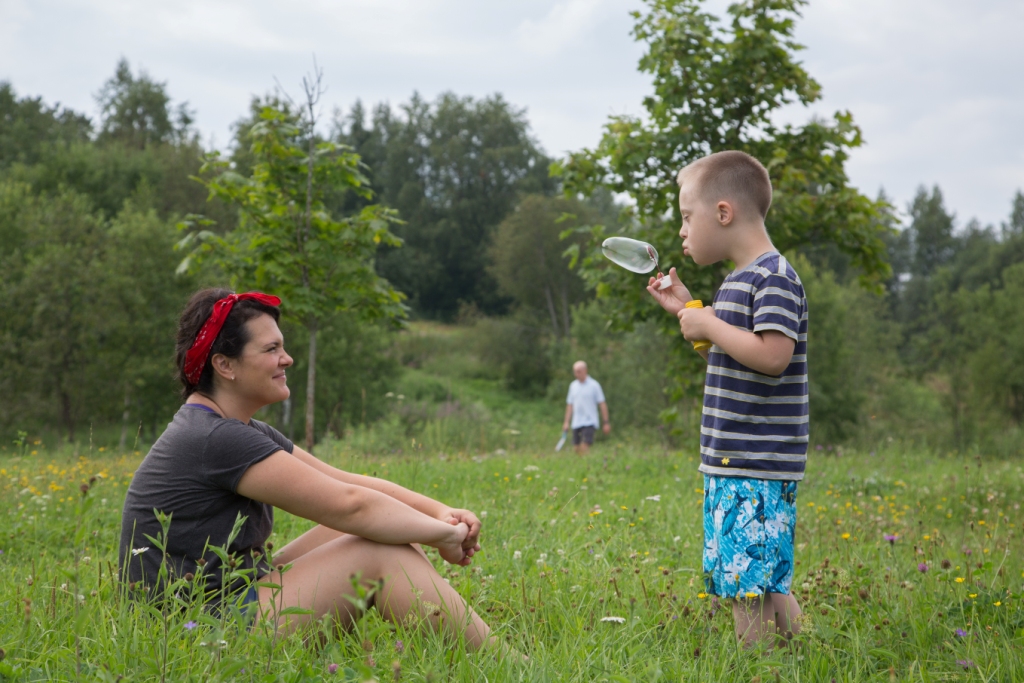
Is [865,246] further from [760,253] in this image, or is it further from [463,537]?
[463,537]

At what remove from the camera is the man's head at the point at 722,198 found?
2.61m

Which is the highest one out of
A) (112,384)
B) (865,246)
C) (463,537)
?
(865,246)

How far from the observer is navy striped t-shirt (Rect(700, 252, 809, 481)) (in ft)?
7.95

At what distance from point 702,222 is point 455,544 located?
1.38 m

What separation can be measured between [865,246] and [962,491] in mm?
3568

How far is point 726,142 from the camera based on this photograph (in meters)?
9.24

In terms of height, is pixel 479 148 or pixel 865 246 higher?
pixel 479 148

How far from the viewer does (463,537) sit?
257 centimetres

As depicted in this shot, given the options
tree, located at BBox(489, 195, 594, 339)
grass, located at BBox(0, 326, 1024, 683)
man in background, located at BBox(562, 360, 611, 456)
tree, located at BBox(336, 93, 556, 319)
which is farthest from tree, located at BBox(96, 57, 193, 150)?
grass, located at BBox(0, 326, 1024, 683)

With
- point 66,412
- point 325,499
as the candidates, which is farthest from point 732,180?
point 66,412

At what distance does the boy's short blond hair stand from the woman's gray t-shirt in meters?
1.67

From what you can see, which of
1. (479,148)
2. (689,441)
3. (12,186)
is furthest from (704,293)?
(479,148)

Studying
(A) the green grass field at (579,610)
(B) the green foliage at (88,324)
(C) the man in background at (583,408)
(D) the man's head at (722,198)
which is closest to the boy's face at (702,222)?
(D) the man's head at (722,198)

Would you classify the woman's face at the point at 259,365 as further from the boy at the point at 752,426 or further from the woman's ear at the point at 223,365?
the boy at the point at 752,426
